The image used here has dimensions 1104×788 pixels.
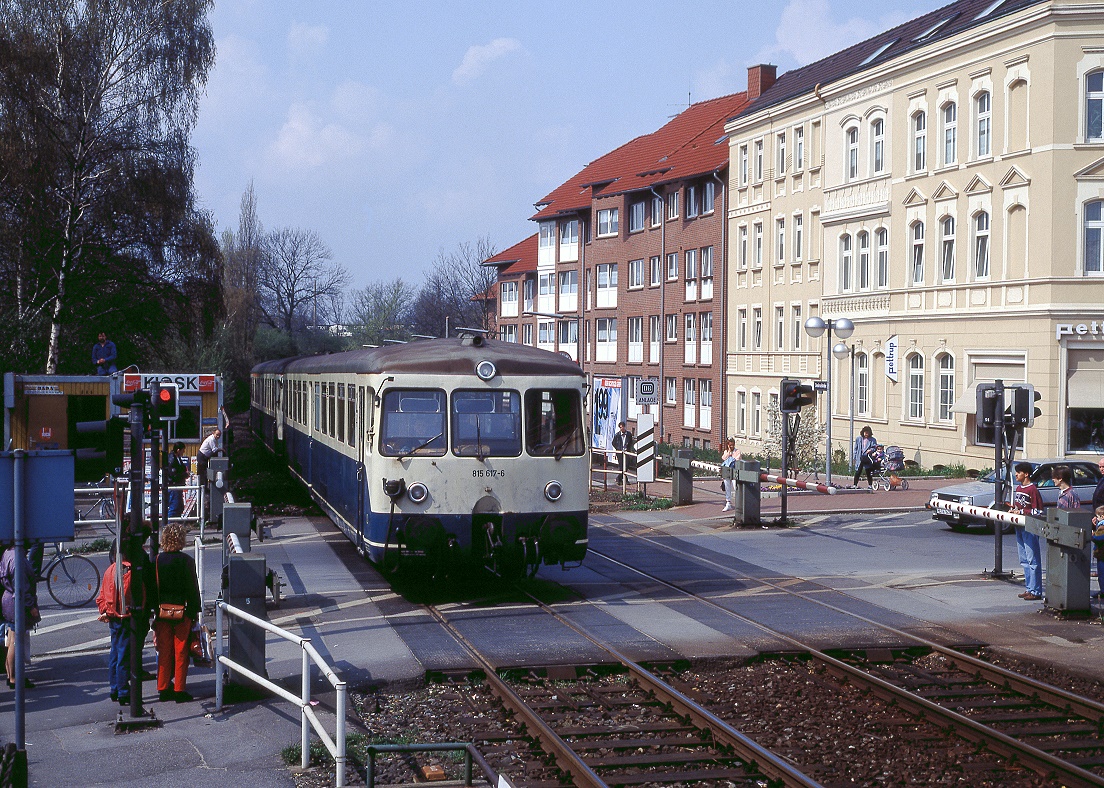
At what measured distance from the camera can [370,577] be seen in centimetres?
1777

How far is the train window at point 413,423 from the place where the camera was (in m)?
14.9

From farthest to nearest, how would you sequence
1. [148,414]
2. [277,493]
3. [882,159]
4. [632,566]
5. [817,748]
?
[882,159]
[277,493]
[632,566]
[148,414]
[817,748]

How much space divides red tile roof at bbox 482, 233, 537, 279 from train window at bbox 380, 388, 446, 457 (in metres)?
60.8

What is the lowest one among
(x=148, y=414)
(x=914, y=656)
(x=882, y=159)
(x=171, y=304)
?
(x=914, y=656)

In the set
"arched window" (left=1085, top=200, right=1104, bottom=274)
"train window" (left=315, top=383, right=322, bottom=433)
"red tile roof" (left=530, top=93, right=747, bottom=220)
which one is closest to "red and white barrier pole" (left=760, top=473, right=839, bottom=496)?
"train window" (left=315, top=383, right=322, bottom=433)

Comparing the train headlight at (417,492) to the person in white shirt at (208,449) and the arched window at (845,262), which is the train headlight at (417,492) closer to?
the person in white shirt at (208,449)

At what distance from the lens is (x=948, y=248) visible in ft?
125

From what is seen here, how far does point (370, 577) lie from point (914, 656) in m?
7.79

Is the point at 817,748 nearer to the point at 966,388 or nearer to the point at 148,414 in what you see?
the point at 148,414

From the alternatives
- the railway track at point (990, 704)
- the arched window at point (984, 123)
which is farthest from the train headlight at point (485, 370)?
the arched window at point (984, 123)

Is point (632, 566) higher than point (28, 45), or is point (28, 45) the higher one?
point (28, 45)

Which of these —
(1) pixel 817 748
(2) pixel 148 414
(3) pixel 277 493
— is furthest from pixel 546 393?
(3) pixel 277 493

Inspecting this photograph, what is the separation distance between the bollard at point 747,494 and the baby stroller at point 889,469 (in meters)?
8.67

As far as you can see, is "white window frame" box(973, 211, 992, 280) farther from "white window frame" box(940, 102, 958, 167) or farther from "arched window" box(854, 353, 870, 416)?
"arched window" box(854, 353, 870, 416)
